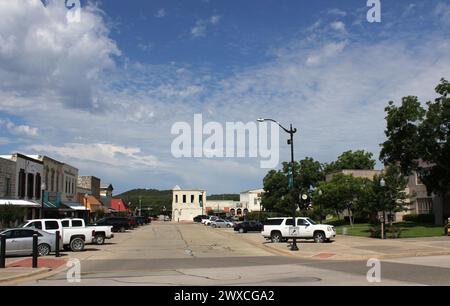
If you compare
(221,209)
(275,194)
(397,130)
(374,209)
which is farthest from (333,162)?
(374,209)

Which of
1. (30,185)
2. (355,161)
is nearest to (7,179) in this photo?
(30,185)

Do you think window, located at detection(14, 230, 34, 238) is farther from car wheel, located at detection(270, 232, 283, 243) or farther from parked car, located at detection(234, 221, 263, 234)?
parked car, located at detection(234, 221, 263, 234)

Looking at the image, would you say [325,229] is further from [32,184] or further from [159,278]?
[32,184]

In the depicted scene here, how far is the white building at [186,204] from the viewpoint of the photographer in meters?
136

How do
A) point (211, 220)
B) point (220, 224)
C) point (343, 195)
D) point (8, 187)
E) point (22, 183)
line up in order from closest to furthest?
point (8, 187), point (22, 183), point (343, 195), point (220, 224), point (211, 220)

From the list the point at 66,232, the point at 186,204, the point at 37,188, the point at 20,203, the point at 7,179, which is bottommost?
the point at 66,232

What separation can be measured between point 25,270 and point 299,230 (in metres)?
22.8

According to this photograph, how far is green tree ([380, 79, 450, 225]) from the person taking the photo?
45.5m

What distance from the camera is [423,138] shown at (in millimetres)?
46219

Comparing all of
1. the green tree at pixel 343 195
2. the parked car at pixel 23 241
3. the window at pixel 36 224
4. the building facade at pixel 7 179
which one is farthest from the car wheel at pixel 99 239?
the green tree at pixel 343 195

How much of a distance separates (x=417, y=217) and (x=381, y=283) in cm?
4685

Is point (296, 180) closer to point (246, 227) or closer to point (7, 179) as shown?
point (246, 227)

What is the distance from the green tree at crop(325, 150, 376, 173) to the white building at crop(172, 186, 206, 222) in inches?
1598
